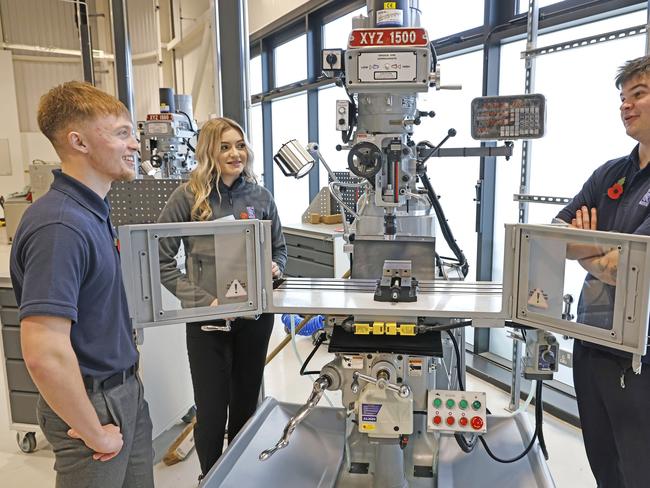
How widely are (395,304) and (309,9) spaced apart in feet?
13.0

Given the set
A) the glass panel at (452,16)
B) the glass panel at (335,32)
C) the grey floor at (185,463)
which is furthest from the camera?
the glass panel at (335,32)

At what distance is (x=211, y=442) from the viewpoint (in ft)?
5.83

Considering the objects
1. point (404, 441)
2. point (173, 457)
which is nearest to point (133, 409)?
point (404, 441)

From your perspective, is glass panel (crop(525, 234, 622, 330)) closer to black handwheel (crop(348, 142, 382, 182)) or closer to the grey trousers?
black handwheel (crop(348, 142, 382, 182))

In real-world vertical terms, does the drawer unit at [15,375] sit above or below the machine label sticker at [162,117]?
below

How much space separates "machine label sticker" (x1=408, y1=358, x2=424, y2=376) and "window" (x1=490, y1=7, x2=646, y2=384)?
1.18m

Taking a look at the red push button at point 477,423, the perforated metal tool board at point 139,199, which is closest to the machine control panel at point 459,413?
the red push button at point 477,423

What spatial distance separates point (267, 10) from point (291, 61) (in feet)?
1.82

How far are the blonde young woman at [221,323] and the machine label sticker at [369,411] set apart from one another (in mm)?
535

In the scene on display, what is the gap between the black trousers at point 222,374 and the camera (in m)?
1.70

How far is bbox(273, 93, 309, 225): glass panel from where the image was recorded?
5237mm

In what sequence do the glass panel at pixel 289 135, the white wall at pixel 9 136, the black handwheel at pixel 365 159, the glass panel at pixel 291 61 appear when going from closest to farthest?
the black handwheel at pixel 365 159, the glass panel at pixel 291 61, the glass panel at pixel 289 135, the white wall at pixel 9 136

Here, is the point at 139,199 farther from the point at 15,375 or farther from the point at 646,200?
the point at 646,200

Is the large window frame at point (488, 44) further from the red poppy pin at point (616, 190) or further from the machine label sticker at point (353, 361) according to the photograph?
the machine label sticker at point (353, 361)
